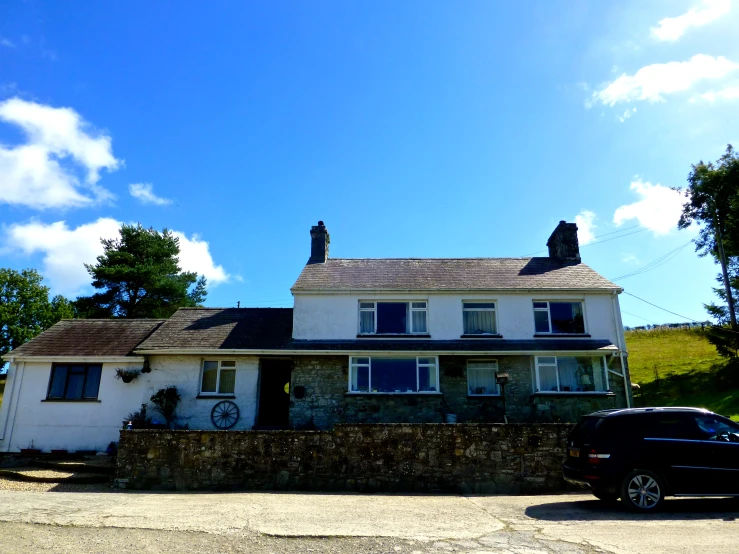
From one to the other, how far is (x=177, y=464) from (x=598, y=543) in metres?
10.2

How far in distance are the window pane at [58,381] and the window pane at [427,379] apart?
1301cm

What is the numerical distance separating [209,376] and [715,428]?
48.7ft

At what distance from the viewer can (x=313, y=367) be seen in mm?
17125

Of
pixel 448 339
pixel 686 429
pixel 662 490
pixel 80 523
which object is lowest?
pixel 80 523

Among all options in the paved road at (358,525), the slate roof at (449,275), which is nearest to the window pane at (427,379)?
the slate roof at (449,275)

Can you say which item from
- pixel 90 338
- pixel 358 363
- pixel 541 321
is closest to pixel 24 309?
pixel 90 338

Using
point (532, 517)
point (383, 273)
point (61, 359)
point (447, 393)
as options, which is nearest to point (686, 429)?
point (532, 517)

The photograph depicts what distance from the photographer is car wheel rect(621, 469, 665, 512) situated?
338 inches

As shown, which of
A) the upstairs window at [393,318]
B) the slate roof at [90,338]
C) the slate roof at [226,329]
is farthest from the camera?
the upstairs window at [393,318]

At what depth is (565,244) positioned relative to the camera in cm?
2161

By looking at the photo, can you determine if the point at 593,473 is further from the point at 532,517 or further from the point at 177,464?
the point at 177,464

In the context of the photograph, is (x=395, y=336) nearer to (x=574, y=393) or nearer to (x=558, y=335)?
(x=558, y=335)

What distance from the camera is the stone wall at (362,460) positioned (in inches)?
484

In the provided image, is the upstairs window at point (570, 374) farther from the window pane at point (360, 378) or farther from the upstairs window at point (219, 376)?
the upstairs window at point (219, 376)
